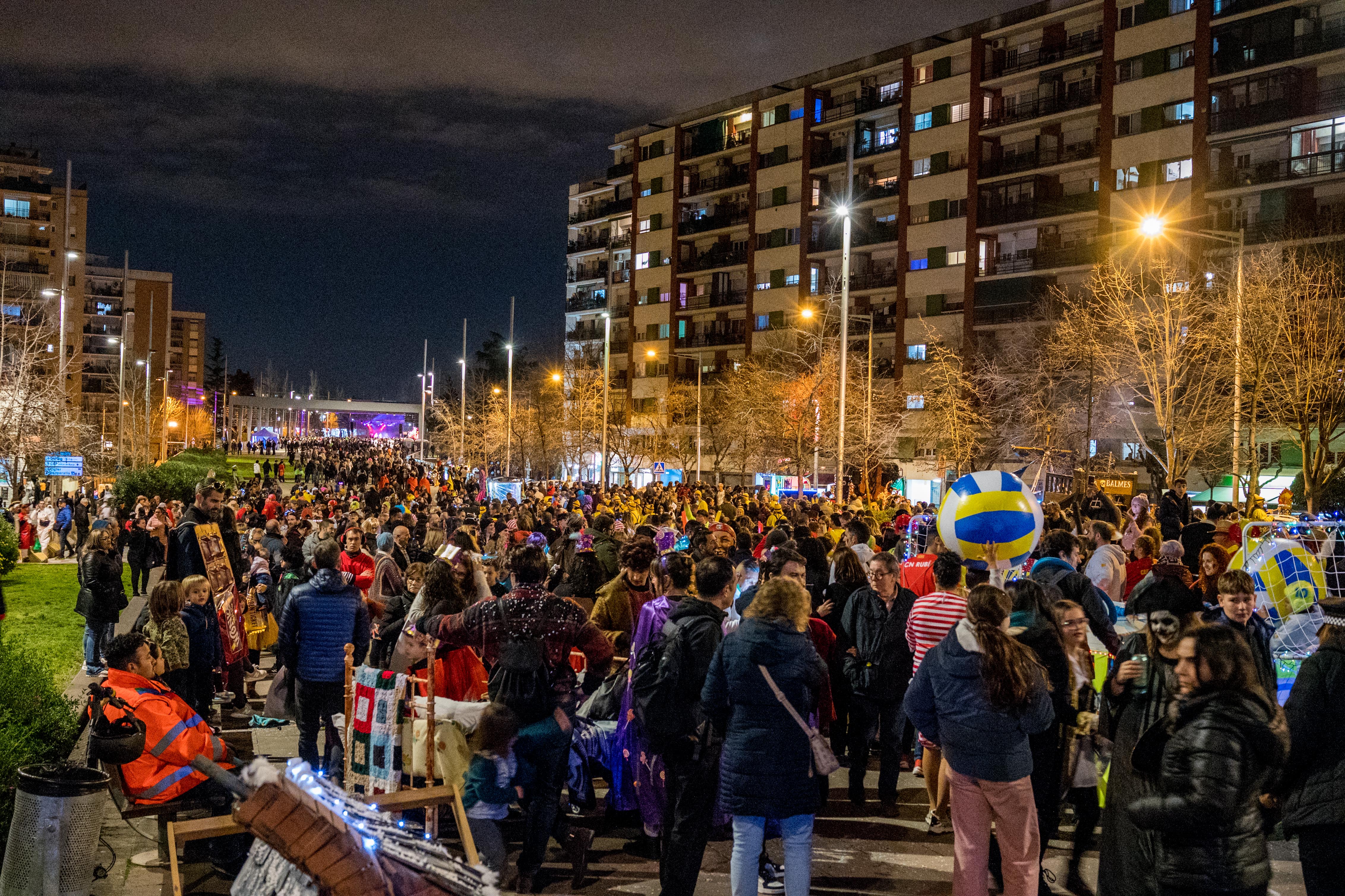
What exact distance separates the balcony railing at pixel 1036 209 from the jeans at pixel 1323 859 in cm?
5165

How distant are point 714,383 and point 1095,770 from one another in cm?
6530

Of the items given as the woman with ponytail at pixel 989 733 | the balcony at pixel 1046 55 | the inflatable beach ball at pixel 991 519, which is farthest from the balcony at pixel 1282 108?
the woman with ponytail at pixel 989 733

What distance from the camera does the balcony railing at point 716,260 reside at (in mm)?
74625

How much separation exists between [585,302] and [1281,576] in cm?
8355

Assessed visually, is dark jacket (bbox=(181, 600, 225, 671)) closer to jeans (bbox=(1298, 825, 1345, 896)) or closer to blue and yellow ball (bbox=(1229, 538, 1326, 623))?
jeans (bbox=(1298, 825, 1345, 896))

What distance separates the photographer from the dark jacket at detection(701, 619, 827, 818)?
17.2 ft

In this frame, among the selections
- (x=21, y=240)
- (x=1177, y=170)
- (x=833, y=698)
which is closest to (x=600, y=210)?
(x=1177, y=170)

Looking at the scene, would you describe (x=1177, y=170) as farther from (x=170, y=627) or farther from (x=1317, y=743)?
(x=1317, y=743)

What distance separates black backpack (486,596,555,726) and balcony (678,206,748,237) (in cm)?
6958

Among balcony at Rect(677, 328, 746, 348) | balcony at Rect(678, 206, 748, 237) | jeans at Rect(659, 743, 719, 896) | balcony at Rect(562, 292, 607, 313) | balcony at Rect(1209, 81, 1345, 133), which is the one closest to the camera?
jeans at Rect(659, 743, 719, 896)

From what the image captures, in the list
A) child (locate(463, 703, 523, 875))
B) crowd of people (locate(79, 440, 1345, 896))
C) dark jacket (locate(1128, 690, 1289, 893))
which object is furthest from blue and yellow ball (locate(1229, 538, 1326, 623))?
child (locate(463, 703, 523, 875))

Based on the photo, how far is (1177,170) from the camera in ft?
162

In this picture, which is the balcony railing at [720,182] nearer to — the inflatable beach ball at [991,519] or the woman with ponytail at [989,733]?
the inflatable beach ball at [991,519]

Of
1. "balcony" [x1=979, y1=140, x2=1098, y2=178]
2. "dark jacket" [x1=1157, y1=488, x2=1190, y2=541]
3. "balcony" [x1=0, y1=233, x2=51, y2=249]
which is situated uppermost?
"balcony" [x1=0, y1=233, x2=51, y2=249]
